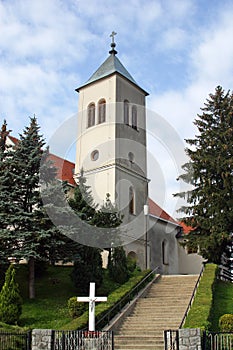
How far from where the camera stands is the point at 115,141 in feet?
95.8

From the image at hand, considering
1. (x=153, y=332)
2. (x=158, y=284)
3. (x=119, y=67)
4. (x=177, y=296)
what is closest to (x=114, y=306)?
(x=153, y=332)

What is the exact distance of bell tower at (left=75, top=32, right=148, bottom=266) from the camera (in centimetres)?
2881

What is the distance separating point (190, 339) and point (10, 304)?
7.17 m

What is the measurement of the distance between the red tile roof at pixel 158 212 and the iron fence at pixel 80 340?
21.0m

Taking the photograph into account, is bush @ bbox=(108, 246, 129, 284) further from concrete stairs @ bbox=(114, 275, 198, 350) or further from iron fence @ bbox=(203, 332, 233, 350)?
iron fence @ bbox=(203, 332, 233, 350)

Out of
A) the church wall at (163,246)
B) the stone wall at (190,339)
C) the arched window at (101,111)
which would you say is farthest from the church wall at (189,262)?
the stone wall at (190,339)

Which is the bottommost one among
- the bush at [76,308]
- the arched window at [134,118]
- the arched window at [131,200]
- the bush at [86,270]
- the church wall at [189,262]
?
the bush at [76,308]

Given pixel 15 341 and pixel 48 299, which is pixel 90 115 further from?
pixel 15 341

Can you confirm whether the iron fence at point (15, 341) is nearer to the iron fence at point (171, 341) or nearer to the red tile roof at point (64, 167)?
the iron fence at point (171, 341)

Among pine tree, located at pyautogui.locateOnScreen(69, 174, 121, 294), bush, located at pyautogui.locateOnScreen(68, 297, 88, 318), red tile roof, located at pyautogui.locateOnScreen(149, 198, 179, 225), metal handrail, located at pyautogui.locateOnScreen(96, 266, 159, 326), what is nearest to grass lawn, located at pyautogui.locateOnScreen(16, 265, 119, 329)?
bush, located at pyautogui.locateOnScreen(68, 297, 88, 318)

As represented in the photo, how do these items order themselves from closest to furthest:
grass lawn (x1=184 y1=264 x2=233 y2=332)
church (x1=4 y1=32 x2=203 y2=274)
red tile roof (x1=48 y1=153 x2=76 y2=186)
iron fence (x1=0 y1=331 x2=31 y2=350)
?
iron fence (x1=0 y1=331 x2=31 y2=350) → grass lawn (x1=184 y1=264 x2=233 y2=332) → church (x1=4 y1=32 x2=203 y2=274) → red tile roof (x1=48 y1=153 x2=76 y2=186)

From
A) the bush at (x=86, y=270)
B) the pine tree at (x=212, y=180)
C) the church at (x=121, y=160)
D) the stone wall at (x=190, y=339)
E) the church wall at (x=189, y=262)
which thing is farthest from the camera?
the church wall at (x=189, y=262)

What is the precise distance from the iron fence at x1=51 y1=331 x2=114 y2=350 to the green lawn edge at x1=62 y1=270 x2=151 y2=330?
4.45 feet

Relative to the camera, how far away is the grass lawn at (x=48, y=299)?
1582 cm
